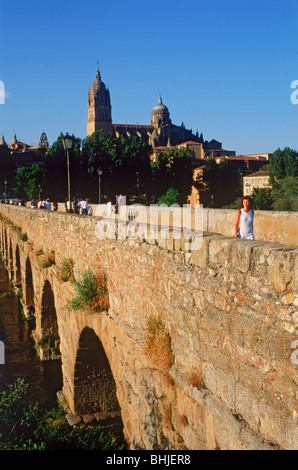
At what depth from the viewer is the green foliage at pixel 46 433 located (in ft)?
25.1

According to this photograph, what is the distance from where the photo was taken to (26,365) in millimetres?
12219

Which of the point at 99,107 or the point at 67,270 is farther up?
the point at 99,107

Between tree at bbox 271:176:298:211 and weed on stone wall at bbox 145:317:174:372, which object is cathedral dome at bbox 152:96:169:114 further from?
weed on stone wall at bbox 145:317:174:372

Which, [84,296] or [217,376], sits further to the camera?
[84,296]

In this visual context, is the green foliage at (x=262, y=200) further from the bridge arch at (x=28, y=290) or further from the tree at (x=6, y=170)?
the bridge arch at (x=28, y=290)

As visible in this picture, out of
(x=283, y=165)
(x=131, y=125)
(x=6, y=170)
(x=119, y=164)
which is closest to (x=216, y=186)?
(x=283, y=165)

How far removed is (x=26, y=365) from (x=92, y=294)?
685 centimetres

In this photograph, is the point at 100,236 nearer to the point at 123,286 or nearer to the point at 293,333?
the point at 123,286

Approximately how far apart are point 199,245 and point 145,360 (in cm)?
170

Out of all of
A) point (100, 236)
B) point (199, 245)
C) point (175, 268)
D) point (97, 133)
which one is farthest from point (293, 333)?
point (97, 133)

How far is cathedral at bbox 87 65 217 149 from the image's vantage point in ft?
381

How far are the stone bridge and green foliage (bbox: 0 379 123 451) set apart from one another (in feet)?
7.61

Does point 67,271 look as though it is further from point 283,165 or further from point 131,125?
point 131,125
